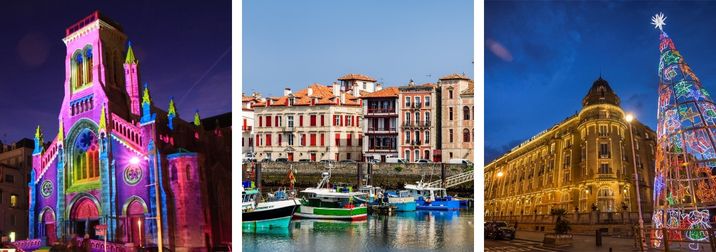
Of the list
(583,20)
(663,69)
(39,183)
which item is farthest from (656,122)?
(39,183)

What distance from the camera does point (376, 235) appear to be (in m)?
11.5

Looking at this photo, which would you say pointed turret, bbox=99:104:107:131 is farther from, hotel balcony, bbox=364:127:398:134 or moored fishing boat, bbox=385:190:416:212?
moored fishing boat, bbox=385:190:416:212

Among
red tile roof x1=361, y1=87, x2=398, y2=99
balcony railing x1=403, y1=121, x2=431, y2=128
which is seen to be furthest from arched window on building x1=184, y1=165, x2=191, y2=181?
balcony railing x1=403, y1=121, x2=431, y2=128

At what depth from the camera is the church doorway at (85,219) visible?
25.5 ft

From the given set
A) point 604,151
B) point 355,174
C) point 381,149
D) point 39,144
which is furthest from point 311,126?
point 604,151

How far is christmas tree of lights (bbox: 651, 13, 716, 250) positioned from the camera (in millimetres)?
7359

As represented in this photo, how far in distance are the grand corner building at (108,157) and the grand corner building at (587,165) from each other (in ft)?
10.4

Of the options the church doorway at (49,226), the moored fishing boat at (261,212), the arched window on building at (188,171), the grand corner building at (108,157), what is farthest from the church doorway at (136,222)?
the moored fishing boat at (261,212)

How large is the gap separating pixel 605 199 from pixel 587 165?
0.37 m

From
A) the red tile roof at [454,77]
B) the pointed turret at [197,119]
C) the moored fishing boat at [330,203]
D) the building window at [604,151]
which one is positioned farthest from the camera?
the moored fishing boat at [330,203]

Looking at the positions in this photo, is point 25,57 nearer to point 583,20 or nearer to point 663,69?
point 583,20

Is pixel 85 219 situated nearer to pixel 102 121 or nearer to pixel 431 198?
pixel 102 121

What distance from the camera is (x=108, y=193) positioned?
775cm

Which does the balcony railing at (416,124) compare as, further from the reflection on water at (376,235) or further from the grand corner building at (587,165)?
the grand corner building at (587,165)
